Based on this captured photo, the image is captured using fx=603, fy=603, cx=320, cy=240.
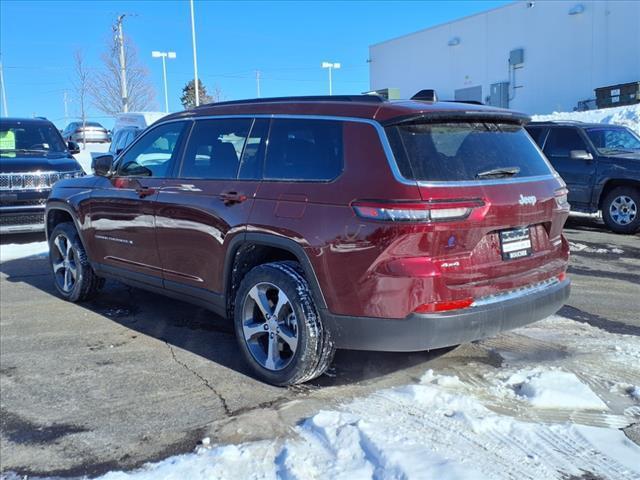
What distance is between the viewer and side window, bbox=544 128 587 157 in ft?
33.9

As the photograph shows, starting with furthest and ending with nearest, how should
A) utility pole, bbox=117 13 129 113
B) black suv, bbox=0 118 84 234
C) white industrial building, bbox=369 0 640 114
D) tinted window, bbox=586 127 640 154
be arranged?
utility pole, bbox=117 13 129 113 → white industrial building, bbox=369 0 640 114 → tinted window, bbox=586 127 640 154 → black suv, bbox=0 118 84 234

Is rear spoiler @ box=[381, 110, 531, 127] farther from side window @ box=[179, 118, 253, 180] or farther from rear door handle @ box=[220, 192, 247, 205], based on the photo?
side window @ box=[179, 118, 253, 180]

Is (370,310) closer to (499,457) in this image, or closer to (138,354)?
(499,457)

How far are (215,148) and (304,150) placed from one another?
3.18 feet

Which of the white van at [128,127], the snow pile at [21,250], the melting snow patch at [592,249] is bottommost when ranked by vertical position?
the melting snow patch at [592,249]

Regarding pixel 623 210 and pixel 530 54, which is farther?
pixel 530 54

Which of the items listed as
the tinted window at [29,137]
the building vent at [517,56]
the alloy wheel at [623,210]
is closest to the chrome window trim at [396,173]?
the alloy wheel at [623,210]

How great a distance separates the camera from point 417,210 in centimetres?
327

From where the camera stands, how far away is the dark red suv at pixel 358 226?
3.35m

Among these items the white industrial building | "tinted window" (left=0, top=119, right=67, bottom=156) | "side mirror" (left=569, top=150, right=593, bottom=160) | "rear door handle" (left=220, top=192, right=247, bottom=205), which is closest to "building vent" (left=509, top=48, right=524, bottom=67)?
the white industrial building

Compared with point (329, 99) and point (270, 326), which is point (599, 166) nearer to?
point (329, 99)

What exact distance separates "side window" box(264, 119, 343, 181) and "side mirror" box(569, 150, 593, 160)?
7.07 metres

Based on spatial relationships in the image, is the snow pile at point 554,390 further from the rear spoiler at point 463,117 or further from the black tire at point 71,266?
the black tire at point 71,266

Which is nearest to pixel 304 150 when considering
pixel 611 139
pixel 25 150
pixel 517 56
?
pixel 611 139
